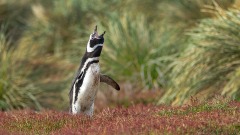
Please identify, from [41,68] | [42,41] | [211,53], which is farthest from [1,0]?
[211,53]

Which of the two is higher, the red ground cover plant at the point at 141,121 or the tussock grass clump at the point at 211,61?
the red ground cover plant at the point at 141,121

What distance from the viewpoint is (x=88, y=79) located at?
903 cm

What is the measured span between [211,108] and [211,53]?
4433 mm

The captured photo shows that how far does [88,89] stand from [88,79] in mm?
128

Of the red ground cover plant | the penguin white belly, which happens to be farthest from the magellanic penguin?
the red ground cover plant

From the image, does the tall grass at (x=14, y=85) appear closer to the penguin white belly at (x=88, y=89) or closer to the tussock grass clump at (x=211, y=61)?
the tussock grass clump at (x=211, y=61)

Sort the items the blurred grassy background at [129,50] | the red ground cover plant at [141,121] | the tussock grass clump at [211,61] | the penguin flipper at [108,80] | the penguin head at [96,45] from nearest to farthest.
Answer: the red ground cover plant at [141,121] → the penguin head at [96,45] → the penguin flipper at [108,80] → the tussock grass clump at [211,61] → the blurred grassy background at [129,50]

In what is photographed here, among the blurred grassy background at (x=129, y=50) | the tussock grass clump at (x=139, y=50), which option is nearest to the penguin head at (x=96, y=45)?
the blurred grassy background at (x=129, y=50)

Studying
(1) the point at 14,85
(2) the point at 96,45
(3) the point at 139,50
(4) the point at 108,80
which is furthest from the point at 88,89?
(3) the point at 139,50

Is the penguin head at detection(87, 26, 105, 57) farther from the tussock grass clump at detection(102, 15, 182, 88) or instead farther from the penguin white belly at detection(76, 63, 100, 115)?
the tussock grass clump at detection(102, 15, 182, 88)

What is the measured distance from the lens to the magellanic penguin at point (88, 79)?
8992mm

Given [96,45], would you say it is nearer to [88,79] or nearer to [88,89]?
[88,79]

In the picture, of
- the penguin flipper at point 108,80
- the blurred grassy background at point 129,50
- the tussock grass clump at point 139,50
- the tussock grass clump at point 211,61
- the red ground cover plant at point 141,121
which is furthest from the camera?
the tussock grass clump at point 139,50

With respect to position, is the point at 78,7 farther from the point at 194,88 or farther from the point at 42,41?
the point at 194,88
